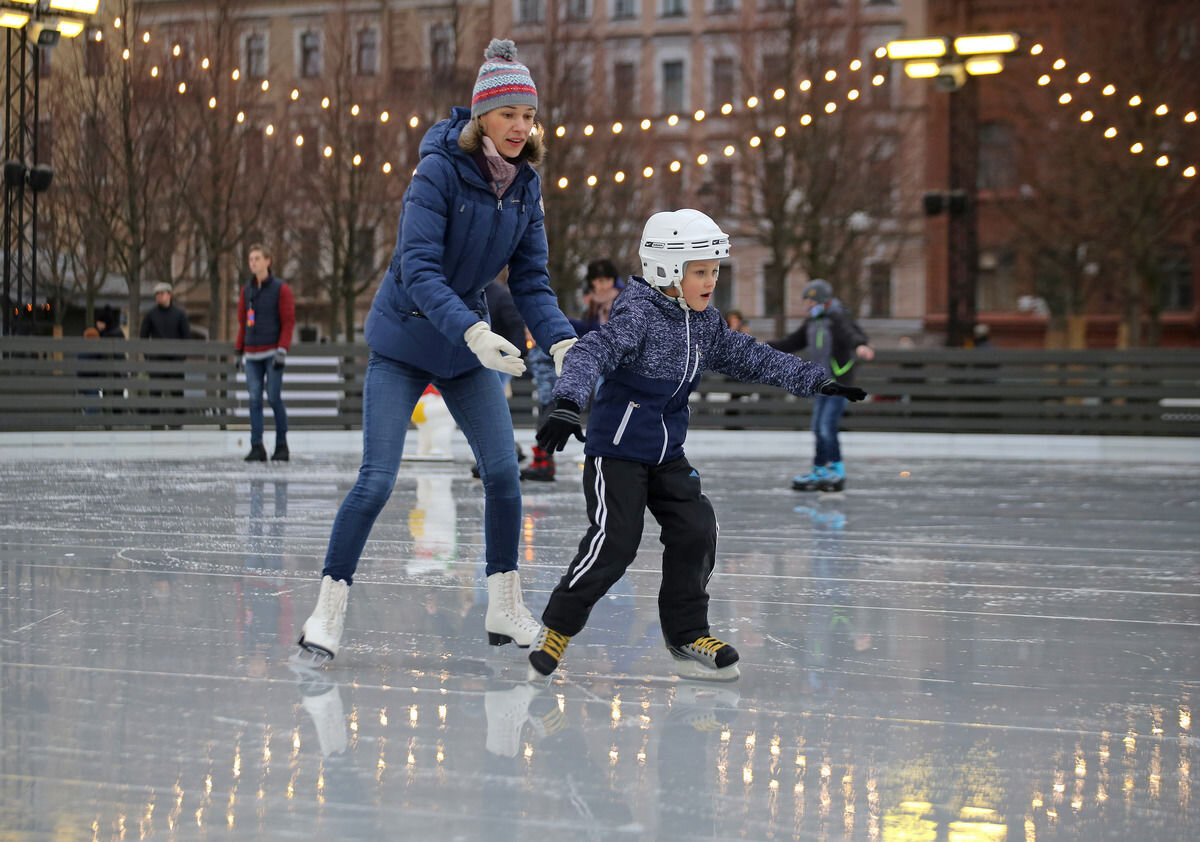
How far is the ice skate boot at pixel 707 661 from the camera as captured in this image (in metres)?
3.77

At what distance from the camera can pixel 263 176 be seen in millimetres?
23281

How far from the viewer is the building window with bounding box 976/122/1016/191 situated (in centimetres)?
3416

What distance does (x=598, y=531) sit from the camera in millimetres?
3854

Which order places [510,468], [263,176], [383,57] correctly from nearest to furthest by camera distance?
1. [510,468]
2. [263,176]
3. [383,57]

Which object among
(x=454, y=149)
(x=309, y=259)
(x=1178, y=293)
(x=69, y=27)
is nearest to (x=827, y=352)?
(x=454, y=149)

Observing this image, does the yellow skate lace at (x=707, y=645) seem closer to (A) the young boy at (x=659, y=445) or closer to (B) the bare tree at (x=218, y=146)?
(A) the young boy at (x=659, y=445)

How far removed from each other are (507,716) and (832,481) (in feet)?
21.7

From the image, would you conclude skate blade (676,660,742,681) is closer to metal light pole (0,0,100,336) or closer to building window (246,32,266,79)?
metal light pole (0,0,100,336)

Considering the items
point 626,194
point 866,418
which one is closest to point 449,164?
point 866,418

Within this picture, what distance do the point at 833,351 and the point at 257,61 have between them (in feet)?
72.6

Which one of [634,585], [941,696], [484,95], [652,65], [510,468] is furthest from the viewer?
[652,65]

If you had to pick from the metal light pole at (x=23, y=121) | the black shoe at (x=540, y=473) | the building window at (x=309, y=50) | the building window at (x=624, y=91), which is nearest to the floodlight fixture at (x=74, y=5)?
the metal light pole at (x=23, y=121)

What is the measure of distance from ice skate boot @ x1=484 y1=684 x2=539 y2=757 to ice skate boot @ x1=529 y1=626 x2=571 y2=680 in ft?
0.31

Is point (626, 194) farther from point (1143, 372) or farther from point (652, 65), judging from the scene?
point (652, 65)
